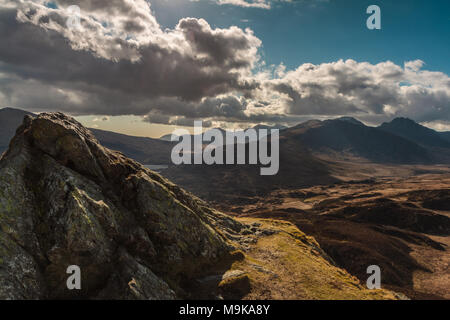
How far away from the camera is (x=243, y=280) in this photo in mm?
24406

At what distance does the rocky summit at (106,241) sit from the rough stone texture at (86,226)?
3.0 inches

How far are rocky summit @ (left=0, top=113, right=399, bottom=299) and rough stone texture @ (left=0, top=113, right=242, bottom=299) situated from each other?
0.08m

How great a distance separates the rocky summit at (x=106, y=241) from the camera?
59.1 ft

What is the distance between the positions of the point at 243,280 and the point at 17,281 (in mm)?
17954

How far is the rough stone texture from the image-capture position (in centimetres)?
1784

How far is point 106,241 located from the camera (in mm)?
20766

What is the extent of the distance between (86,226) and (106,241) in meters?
2.24

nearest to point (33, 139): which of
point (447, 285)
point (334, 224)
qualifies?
point (447, 285)

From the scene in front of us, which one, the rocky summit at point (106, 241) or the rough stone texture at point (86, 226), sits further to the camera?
the rocky summit at point (106, 241)

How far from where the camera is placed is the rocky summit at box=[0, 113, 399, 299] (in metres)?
18.0

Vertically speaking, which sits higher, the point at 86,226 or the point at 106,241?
the point at 86,226

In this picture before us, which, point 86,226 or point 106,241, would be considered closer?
point 86,226

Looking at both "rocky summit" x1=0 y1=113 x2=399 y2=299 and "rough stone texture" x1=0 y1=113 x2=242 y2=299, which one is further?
"rocky summit" x1=0 y1=113 x2=399 y2=299
